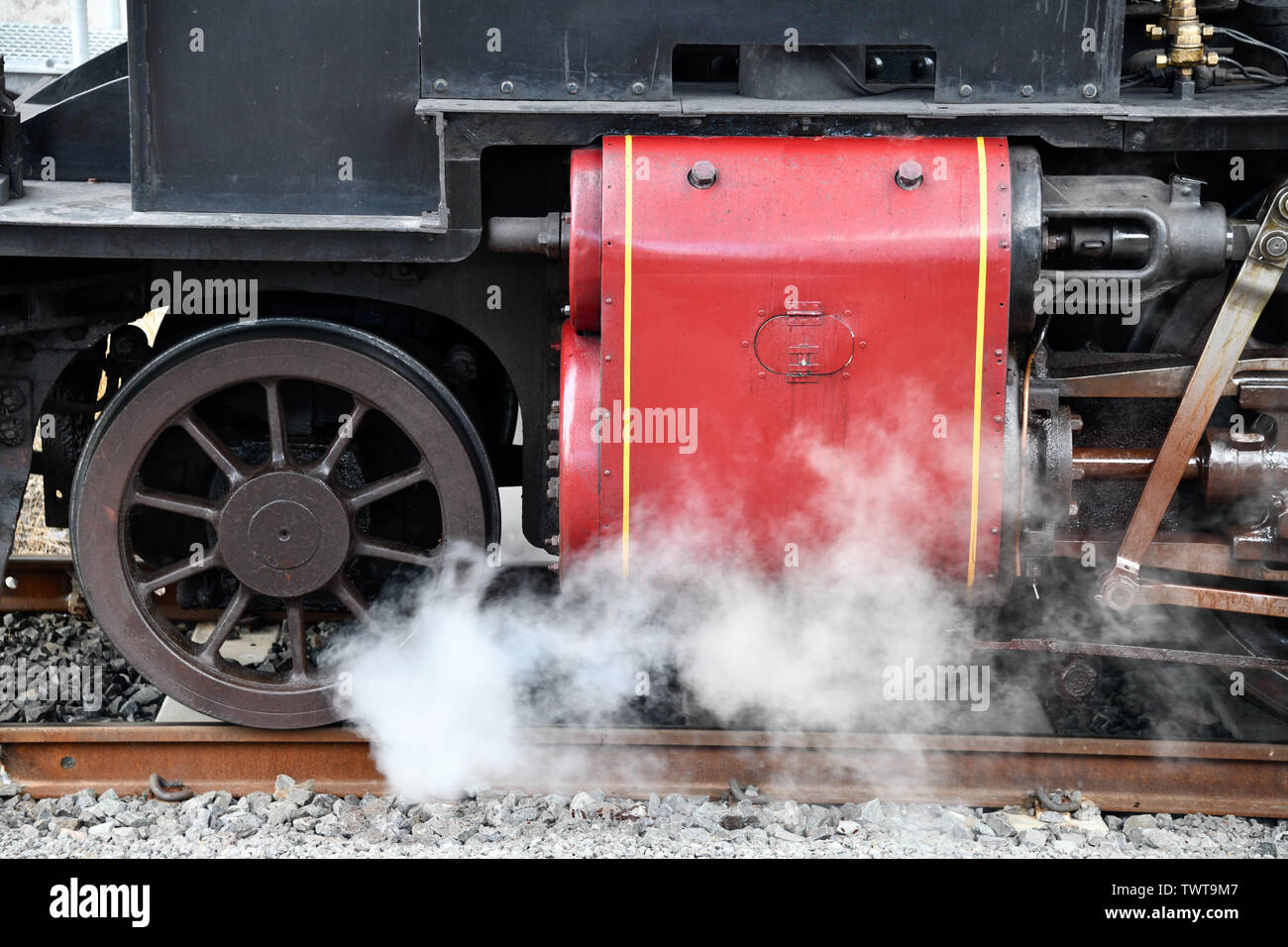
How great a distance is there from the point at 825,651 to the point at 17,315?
8.38ft

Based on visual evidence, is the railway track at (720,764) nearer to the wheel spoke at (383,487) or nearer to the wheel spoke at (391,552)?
the wheel spoke at (391,552)

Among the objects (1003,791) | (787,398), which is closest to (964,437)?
(787,398)

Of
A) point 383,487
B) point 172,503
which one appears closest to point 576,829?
point 383,487

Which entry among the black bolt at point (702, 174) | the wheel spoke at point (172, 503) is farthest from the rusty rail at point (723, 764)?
the black bolt at point (702, 174)

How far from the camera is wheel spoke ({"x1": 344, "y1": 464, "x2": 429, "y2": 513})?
427 centimetres

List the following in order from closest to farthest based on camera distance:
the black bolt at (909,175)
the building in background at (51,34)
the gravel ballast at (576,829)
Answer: the black bolt at (909,175)
the gravel ballast at (576,829)
the building in background at (51,34)

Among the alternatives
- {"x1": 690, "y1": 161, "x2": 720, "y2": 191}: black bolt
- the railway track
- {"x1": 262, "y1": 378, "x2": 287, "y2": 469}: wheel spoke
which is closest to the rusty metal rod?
the railway track

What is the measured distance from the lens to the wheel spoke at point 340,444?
13.7 feet

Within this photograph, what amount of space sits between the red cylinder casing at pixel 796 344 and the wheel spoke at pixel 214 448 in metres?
1.07

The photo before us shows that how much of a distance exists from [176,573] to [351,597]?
53 cm

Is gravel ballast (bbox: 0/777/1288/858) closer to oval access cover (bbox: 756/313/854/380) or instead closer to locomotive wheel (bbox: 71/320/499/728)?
locomotive wheel (bbox: 71/320/499/728)

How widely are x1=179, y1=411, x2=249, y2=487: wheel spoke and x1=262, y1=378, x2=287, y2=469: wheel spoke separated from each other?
0.12 metres

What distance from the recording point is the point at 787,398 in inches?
147

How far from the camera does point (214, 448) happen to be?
4215 mm
